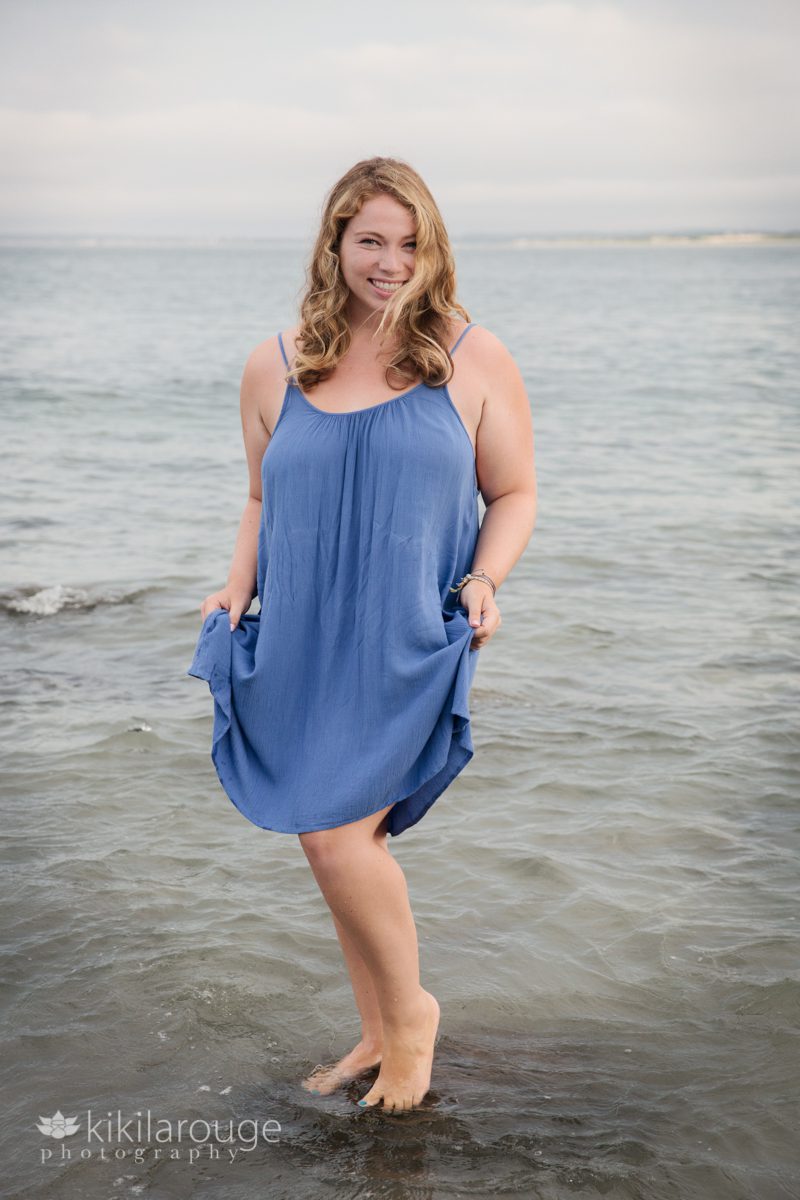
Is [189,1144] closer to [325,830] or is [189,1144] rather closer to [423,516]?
[325,830]

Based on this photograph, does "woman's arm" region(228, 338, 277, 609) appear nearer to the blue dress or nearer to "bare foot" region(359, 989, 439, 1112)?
the blue dress

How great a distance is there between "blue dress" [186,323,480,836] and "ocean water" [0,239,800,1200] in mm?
603

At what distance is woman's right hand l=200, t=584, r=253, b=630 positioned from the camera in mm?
3096

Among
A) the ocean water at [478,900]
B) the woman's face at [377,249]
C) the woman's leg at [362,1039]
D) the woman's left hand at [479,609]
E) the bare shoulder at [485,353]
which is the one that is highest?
the woman's face at [377,249]

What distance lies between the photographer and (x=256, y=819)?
291 cm

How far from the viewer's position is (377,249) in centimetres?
296

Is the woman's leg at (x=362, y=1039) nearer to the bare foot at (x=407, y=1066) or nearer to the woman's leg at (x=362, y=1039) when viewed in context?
the woman's leg at (x=362, y=1039)

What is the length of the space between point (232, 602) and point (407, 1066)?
1.25m

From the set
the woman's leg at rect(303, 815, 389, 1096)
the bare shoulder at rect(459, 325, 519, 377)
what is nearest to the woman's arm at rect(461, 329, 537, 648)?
the bare shoulder at rect(459, 325, 519, 377)

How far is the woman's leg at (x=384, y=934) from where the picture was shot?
2873 millimetres

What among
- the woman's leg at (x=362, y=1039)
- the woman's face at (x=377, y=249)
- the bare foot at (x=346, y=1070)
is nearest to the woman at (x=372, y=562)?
the woman's face at (x=377, y=249)

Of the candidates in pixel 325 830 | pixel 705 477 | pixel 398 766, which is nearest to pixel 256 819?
pixel 325 830

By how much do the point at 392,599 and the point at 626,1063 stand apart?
1568mm

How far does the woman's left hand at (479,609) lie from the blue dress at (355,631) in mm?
32
